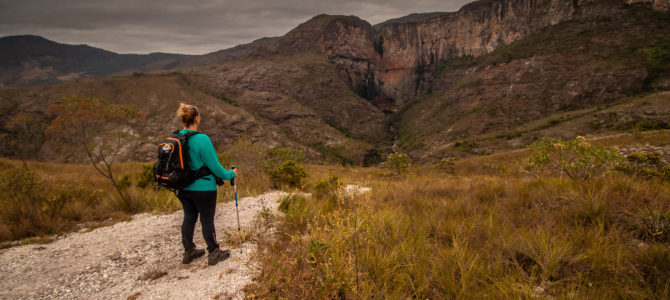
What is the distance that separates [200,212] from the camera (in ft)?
10.8

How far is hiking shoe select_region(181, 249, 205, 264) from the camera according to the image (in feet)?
10.9

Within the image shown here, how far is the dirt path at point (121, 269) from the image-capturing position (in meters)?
A: 2.77

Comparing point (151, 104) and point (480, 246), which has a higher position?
point (151, 104)

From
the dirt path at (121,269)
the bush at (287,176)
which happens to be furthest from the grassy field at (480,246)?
the bush at (287,176)

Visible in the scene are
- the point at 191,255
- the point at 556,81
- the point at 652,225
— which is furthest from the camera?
the point at 556,81

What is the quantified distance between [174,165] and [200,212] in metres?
0.74

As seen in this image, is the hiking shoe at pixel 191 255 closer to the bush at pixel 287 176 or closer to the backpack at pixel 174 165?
the backpack at pixel 174 165

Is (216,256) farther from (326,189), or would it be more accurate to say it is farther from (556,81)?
(556,81)

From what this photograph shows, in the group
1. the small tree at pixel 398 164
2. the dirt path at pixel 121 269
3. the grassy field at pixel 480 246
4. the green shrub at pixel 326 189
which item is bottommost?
the small tree at pixel 398 164

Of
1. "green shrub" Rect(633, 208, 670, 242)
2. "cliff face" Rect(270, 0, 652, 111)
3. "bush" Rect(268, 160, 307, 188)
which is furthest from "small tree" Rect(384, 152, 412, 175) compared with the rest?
"cliff face" Rect(270, 0, 652, 111)

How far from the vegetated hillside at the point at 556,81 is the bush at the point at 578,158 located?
47.3 m

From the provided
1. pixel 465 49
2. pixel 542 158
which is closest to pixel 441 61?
pixel 465 49

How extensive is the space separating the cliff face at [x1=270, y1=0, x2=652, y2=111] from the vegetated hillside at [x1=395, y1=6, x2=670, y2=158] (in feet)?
117

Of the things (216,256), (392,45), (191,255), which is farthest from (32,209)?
(392,45)
